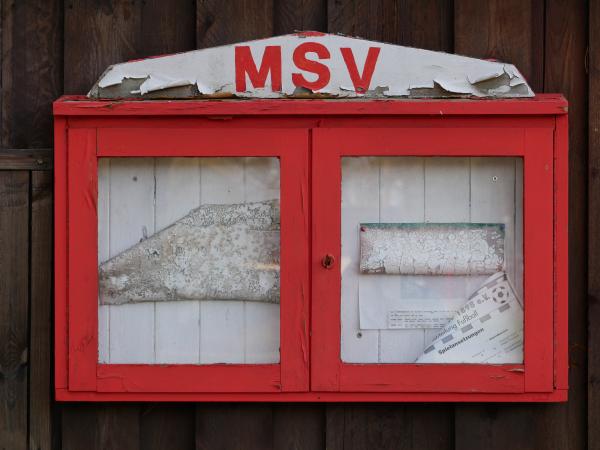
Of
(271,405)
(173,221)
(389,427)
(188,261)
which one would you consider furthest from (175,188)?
(389,427)

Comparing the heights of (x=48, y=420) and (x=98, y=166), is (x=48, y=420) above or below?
below

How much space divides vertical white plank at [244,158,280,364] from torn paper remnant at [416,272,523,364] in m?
0.40

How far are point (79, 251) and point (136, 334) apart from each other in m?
0.26

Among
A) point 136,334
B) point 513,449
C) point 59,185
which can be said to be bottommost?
point 513,449

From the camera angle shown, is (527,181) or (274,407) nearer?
(527,181)

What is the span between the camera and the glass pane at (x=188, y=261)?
206 centimetres

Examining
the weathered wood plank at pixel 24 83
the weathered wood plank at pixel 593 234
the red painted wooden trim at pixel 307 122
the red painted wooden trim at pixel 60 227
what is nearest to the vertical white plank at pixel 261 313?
the red painted wooden trim at pixel 307 122

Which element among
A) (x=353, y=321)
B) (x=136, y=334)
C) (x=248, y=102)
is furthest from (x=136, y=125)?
(x=353, y=321)

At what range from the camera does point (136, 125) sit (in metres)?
2.01

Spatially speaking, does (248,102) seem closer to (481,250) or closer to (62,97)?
(62,97)

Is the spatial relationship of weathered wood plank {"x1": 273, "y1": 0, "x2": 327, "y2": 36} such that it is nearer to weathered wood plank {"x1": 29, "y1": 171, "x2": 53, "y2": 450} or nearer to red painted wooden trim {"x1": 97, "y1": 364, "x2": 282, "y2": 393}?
weathered wood plank {"x1": 29, "y1": 171, "x2": 53, "y2": 450}

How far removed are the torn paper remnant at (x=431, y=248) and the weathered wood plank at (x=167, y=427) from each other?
0.63 m

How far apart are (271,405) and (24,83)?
1.10 m

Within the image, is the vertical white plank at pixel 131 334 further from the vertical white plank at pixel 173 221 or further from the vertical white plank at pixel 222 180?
the vertical white plank at pixel 222 180
